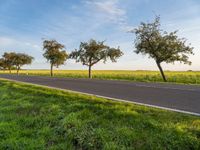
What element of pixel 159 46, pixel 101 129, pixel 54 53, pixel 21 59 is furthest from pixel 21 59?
pixel 101 129

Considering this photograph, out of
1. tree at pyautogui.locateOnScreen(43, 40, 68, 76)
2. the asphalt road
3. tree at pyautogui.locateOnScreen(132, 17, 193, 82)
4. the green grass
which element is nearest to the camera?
the green grass

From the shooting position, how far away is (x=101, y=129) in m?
5.50

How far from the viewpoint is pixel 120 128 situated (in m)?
5.39

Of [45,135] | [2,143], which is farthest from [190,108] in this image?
[2,143]

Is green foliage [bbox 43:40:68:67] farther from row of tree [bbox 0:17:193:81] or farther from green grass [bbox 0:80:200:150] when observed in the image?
green grass [bbox 0:80:200:150]

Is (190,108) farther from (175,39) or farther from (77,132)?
(175,39)

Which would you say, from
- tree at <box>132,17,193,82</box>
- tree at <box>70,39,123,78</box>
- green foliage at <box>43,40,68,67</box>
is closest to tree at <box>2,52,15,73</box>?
green foliage at <box>43,40,68,67</box>

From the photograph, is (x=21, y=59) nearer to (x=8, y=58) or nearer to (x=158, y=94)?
(x=8, y=58)

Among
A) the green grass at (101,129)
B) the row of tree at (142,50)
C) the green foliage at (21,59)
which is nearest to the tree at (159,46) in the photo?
the row of tree at (142,50)

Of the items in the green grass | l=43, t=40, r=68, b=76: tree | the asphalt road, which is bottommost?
the green grass

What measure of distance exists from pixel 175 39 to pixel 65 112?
22.8 m

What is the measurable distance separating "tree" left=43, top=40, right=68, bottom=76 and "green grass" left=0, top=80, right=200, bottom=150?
41218 millimetres

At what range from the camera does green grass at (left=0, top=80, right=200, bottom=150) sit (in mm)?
4727

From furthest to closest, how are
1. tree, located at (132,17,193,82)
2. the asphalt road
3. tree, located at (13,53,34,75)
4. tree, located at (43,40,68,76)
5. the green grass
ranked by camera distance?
tree, located at (13,53,34,75), tree, located at (43,40,68,76), tree, located at (132,17,193,82), the asphalt road, the green grass
